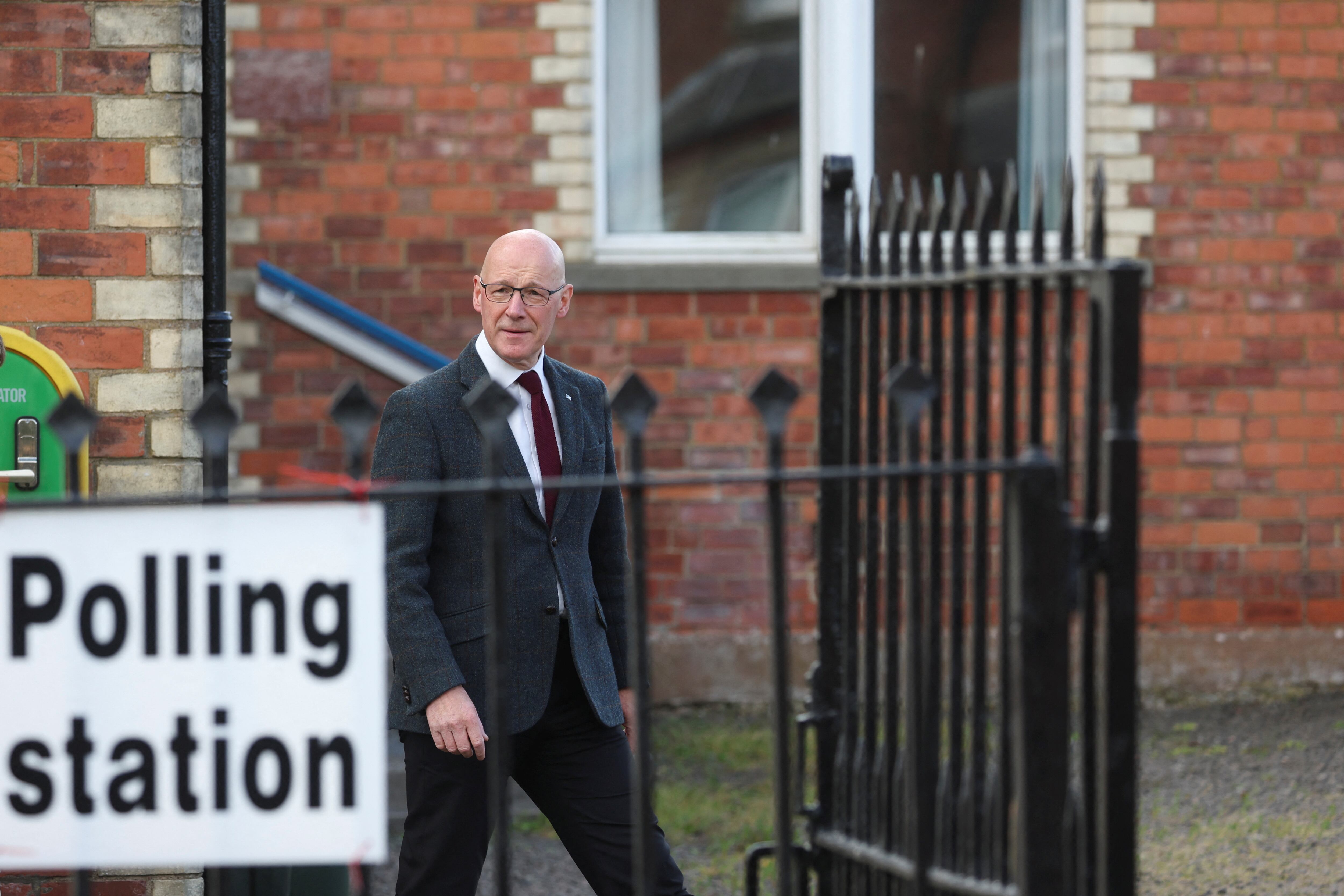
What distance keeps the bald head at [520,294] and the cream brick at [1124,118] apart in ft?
11.5

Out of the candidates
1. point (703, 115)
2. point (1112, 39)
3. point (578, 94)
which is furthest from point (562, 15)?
point (1112, 39)

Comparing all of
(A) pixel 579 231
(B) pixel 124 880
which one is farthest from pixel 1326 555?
(B) pixel 124 880

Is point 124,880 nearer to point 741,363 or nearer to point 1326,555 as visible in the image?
point 741,363

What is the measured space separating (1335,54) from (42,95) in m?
4.95

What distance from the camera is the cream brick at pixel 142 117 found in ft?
10.2

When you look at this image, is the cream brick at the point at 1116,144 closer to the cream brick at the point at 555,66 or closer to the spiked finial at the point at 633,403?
the cream brick at the point at 555,66

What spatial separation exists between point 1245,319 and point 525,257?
3.85 m

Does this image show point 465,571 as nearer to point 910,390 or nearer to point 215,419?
point 215,419

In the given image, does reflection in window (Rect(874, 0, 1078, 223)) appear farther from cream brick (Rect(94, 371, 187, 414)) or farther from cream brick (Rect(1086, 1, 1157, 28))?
cream brick (Rect(94, 371, 187, 414))

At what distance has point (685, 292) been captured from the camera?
5.75 m

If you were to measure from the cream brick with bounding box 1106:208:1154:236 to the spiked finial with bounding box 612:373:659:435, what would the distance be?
14.0 feet

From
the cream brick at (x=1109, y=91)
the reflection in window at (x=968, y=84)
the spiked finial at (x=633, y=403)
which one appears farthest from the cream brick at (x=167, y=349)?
the cream brick at (x=1109, y=91)

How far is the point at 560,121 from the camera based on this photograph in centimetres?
568

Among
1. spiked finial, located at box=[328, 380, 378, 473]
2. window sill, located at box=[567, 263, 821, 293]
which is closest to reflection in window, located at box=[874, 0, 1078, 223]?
window sill, located at box=[567, 263, 821, 293]
